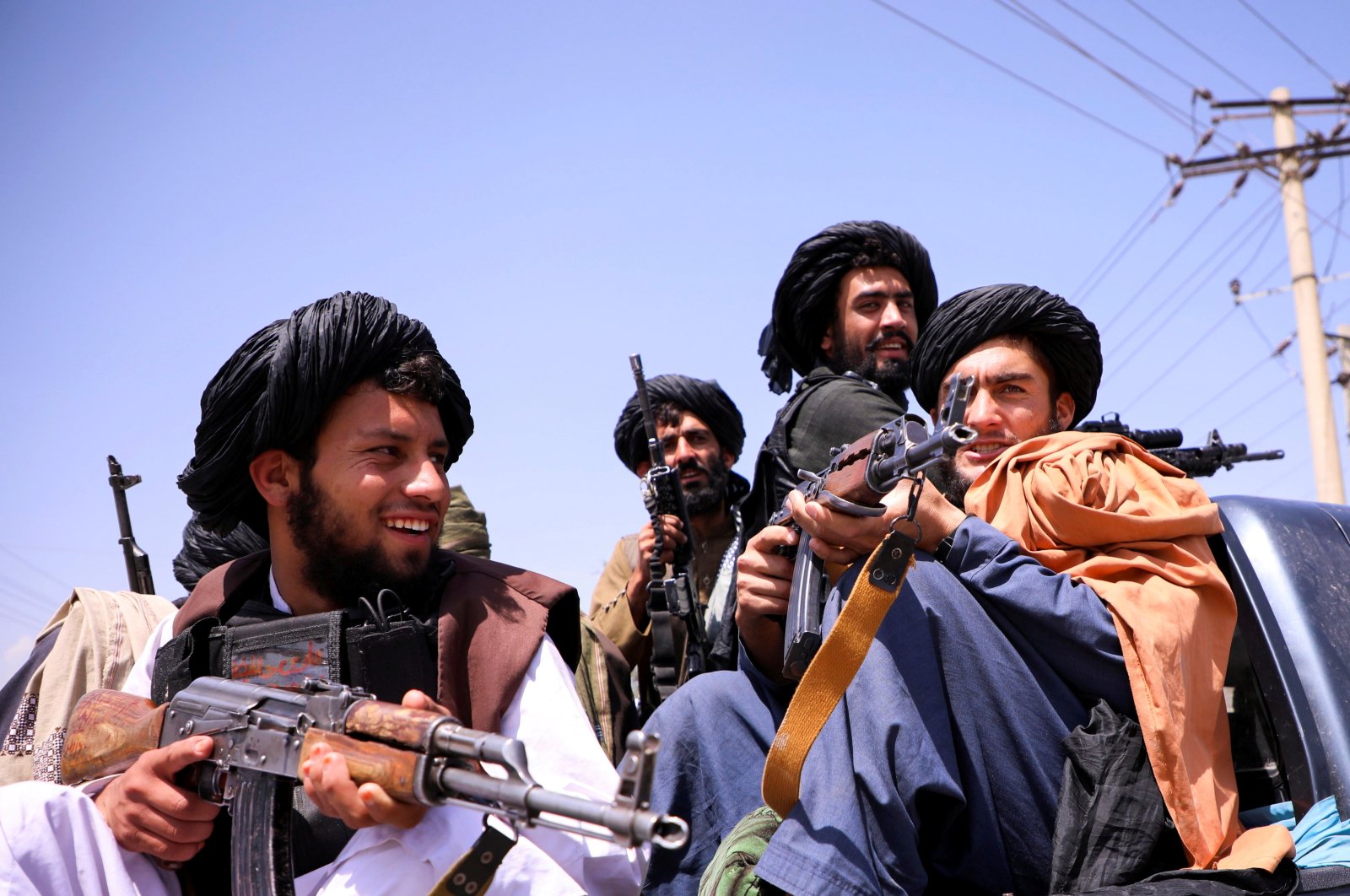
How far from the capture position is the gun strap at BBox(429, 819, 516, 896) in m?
2.23

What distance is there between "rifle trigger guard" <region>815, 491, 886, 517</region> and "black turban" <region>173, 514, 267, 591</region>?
2.82 m

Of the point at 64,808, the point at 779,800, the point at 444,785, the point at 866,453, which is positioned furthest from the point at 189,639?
the point at 866,453

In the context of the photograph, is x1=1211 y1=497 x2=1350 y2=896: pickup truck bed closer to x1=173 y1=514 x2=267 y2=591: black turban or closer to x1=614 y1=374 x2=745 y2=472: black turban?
x1=173 y1=514 x2=267 y2=591: black turban

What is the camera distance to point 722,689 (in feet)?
9.64

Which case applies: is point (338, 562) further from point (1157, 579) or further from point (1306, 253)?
point (1306, 253)

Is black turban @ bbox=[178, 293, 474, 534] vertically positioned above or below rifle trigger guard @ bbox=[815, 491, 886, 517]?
above

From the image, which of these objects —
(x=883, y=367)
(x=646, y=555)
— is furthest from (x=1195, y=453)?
(x=646, y=555)

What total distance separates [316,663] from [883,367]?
280 cm

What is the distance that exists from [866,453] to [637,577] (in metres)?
3.28

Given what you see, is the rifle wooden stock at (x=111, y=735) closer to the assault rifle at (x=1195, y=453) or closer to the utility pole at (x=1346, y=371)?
the assault rifle at (x=1195, y=453)

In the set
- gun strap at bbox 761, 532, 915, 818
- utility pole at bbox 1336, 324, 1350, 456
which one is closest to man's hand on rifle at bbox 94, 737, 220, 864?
gun strap at bbox 761, 532, 915, 818

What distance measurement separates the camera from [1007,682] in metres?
2.57

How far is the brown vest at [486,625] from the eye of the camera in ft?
8.90

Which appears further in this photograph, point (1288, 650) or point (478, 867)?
point (1288, 650)
